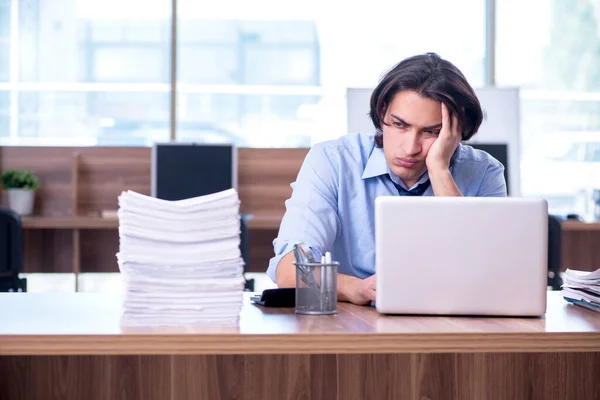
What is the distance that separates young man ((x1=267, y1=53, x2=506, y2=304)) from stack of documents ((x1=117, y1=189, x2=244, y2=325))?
1.40ft

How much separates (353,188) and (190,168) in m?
2.69

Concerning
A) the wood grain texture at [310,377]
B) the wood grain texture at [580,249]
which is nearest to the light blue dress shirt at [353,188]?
the wood grain texture at [310,377]

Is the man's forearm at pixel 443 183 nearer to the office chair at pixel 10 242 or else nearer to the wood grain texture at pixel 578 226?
the office chair at pixel 10 242

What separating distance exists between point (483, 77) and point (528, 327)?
4.82 metres

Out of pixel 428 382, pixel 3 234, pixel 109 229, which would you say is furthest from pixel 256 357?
pixel 109 229

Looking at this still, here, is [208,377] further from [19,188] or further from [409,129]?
[19,188]

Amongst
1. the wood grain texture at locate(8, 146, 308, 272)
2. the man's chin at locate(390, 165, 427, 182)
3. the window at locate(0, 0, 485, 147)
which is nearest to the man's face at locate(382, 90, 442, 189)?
the man's chin at locate(390, 165, 427, 182)

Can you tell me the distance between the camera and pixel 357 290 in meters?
1.54

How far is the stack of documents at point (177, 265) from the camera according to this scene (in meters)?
1.22

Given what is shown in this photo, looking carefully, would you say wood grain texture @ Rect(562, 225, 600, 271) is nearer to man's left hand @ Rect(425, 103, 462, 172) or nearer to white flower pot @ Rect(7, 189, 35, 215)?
white flower pot @ Rect(7, 189, 35, 215)

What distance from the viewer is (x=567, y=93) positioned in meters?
5.78

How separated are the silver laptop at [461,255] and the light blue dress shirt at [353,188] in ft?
1.85

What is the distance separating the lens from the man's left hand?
186 cm

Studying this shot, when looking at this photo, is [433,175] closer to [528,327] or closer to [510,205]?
[510,205]
